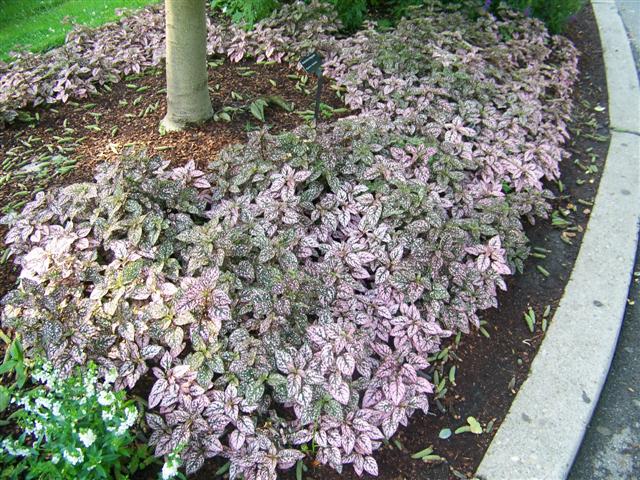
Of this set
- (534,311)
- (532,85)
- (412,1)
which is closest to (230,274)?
(534,311)

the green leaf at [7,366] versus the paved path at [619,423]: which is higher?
the green leaf at [7,366]

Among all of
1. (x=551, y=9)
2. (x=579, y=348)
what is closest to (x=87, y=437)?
(x=579, y=348)

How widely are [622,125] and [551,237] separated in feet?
5.27

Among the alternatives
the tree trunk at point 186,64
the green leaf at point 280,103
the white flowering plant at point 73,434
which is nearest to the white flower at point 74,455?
the white flowering plant at point 73,434

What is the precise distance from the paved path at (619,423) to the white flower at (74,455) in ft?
6.17

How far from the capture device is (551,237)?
3295 millimetres

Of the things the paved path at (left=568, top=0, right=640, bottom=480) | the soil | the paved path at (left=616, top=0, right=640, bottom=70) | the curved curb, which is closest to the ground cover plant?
the soil

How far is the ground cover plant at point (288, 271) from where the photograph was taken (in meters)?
2.18

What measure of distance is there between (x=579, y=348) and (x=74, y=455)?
2232mm

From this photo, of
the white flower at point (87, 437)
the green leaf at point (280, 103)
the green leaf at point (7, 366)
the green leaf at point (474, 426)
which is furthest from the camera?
the green leaf at point (280, 103)

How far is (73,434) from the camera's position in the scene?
1.75 metres

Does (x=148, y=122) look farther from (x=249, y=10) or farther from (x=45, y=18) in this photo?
(x=45, y=18)

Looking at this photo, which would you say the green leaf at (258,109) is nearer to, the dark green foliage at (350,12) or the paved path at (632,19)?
the dark green foliage at (350,12)

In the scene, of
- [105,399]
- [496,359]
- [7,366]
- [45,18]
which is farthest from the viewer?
[45,18]
